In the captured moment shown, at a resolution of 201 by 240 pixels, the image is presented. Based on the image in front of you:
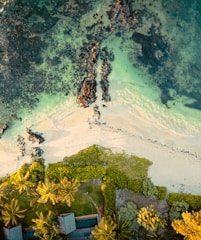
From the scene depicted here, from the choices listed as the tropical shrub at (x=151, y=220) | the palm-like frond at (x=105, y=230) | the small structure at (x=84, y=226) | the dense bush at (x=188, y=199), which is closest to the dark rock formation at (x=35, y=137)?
the small structure at (x=84, y=226)

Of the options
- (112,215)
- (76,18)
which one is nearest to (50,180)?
(112,215)

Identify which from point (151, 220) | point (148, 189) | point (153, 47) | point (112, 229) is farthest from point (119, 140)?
point (153, 47)

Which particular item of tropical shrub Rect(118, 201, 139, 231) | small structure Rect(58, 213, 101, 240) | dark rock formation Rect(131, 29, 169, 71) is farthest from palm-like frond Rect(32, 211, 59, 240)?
dark rock formation Rect(131, 29, 169, 71)

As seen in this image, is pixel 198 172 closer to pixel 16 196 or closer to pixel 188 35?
pixel 188 35

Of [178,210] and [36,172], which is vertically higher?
[36,172]

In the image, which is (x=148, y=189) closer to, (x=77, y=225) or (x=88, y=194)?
(x=88, y=194)

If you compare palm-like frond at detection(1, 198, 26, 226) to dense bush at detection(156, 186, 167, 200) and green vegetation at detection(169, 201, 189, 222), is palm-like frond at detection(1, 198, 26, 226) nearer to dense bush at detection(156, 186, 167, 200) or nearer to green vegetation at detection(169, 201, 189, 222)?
dense bush at detection(156, 186, 167, 200)
